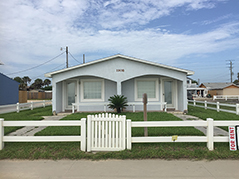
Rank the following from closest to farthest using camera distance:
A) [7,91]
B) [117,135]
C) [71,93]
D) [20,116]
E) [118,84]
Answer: [117,135] < [20,116] < [118,84] < [71,93] < [7,91]

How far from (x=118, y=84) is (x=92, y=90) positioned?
206 cm

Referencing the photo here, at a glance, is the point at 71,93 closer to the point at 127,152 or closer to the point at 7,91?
the point at 127,152

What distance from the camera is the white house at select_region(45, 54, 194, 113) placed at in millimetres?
12508

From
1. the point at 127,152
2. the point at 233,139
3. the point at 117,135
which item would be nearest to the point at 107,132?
the point at 117,135

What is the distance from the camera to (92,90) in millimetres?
13500

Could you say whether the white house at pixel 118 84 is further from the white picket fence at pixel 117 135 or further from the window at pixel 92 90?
the white picket fence at pixel 117 135
